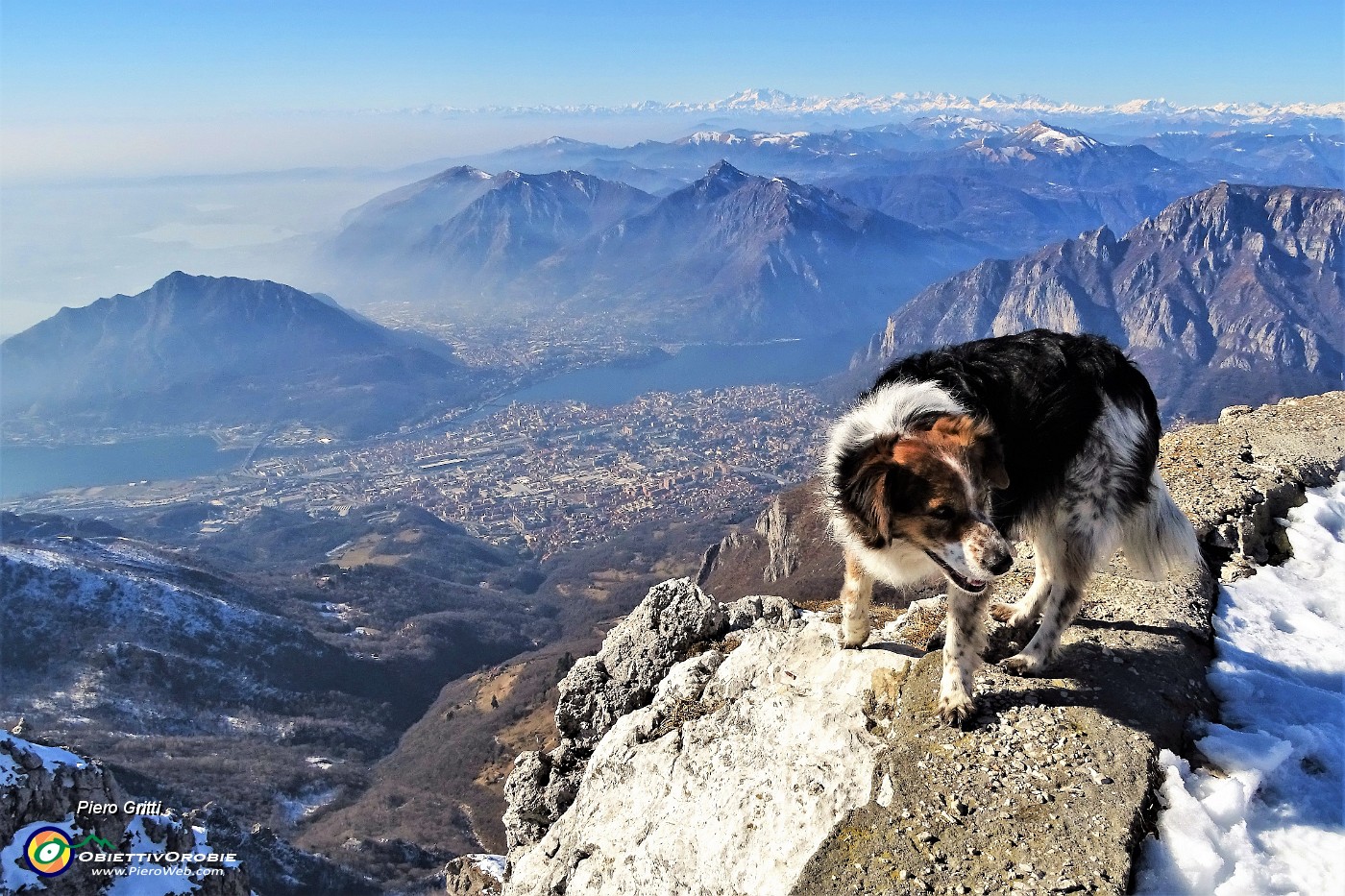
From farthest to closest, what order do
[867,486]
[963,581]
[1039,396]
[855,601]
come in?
[855,601] → [1039,396] → [963,581] → [867,486]

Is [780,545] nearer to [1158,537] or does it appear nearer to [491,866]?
[491,866]

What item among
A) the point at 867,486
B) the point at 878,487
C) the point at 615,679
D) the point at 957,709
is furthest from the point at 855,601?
the point at 615,679

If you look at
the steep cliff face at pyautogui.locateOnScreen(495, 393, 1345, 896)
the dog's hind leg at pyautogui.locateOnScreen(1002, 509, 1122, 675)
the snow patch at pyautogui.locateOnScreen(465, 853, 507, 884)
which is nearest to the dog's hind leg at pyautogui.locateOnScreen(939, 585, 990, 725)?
the steep cliff face at pyautogui.locateOnScreen(495, 393, 1345, 896)

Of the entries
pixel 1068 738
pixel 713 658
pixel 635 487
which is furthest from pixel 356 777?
pixel 635 487

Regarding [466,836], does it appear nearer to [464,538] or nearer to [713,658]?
[713,658]

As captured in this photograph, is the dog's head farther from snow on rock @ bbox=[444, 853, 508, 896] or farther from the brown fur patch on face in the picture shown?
snow on rock @ bbox=[444, 853, 508, 896]

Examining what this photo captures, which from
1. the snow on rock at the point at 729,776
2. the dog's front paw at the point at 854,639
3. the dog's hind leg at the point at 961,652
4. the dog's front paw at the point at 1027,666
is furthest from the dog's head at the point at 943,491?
the dog's front paw at the point at 854,639

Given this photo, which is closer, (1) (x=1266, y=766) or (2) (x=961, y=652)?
(1) (x=1266, y=766)
